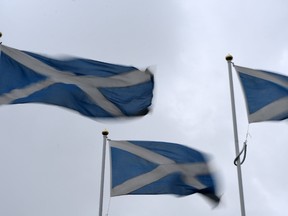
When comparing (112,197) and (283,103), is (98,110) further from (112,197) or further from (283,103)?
(283,103)

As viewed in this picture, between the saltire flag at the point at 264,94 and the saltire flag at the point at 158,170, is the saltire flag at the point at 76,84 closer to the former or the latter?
the saltire flag at the point at 158,170

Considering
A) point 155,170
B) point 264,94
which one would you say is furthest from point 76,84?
point 264,94

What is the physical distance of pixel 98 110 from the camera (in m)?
18.6

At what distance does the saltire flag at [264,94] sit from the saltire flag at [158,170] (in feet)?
8.51

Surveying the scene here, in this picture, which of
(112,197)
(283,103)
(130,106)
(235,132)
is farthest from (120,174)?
(283,103)

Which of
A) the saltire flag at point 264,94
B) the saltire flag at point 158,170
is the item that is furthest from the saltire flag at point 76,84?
the saltire flag at point 264,94

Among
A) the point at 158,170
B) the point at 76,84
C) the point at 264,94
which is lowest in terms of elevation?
the point at 158,170

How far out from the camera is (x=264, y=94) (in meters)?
19.4

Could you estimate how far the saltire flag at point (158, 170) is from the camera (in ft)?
66.0

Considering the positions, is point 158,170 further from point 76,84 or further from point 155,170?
point 76,84

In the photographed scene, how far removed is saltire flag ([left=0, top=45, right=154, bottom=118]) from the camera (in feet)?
58.7

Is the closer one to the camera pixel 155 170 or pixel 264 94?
pixel 264 94

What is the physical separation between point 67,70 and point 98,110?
5.29ft

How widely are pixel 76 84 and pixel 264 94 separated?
5.80 metres
